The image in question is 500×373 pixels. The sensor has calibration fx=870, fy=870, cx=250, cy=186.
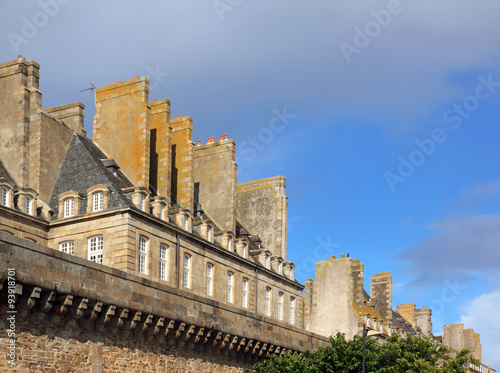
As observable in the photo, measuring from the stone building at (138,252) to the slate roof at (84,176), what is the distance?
80 millimetres

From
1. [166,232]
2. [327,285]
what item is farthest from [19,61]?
[327,285]

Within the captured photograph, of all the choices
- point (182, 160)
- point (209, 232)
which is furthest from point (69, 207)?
point (182, 160)

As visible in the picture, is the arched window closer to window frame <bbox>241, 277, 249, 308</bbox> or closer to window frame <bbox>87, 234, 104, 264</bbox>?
window frame <bbox>241, 277, 249, 308</bbox>

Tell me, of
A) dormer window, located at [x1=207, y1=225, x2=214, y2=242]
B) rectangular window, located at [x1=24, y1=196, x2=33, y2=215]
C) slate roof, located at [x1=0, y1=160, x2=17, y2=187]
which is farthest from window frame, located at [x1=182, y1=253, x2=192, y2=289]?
slate roof, located at [x1=0, y1=160, x2=17, y2=187]

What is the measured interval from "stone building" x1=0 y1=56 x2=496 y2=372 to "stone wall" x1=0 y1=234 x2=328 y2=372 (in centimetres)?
5

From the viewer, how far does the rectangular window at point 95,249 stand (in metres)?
39.4

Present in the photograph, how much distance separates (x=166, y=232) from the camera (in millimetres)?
41656

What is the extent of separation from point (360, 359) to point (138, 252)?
11.2m

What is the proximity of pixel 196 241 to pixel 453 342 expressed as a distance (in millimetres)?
50626

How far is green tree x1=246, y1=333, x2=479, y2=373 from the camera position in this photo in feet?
112

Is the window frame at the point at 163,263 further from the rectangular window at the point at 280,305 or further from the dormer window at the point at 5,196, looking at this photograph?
the rectangular window at the point at 280,305

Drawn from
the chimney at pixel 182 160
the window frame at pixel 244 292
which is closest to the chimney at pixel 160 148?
the chimney at pixel 182 160

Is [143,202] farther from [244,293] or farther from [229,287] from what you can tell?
[244,293]

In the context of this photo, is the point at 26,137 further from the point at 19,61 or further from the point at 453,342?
the point at 453,342
